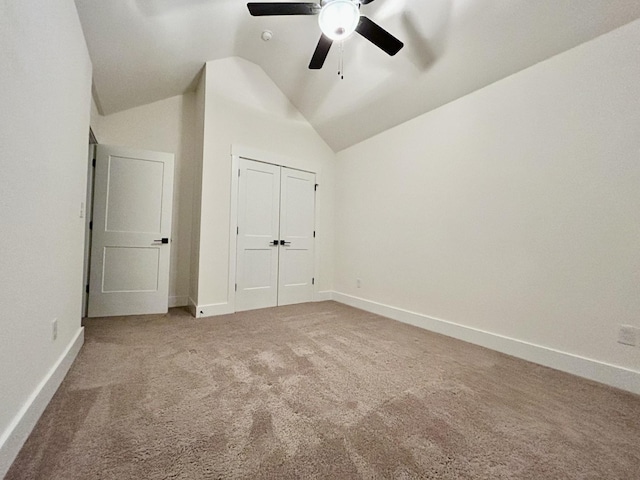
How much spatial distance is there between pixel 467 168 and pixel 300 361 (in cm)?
246

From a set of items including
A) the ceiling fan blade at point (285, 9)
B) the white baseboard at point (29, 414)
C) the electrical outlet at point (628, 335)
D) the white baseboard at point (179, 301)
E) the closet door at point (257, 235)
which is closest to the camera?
the white baseboard at point (29, 414)

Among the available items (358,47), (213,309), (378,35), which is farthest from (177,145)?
(378,35)

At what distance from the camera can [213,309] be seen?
3.22 meters

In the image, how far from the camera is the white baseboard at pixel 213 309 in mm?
3123

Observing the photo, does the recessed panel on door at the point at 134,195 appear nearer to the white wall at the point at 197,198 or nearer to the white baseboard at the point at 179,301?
the white wall at the point at 197,198

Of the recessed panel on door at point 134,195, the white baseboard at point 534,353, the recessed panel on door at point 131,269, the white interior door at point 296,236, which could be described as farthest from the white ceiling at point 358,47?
the white baseboard at point 534,353

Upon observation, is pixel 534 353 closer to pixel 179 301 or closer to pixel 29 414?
pixel 29 414

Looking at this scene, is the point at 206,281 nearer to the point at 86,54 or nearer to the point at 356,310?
the point at 356,310

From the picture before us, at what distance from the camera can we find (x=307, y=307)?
3.79m

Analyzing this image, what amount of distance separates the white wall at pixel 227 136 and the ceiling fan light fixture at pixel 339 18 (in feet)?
6.32

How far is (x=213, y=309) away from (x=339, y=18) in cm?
317

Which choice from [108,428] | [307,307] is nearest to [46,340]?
[108,428]

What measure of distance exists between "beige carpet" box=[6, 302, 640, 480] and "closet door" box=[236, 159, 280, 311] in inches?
51.1

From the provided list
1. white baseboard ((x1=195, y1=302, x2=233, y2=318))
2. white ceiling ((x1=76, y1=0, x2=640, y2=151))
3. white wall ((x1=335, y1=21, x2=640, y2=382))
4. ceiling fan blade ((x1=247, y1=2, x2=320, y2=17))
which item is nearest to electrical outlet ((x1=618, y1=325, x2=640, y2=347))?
white wall ((x1=335, y1=21, x2=640, y2=382))
